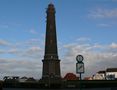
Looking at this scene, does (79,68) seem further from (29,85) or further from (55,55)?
(55,55)

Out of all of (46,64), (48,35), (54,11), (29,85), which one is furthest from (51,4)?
(29,85)

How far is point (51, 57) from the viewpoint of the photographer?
348ft

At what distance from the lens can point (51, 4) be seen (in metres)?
113

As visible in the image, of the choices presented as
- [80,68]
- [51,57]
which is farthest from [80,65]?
[51,57]

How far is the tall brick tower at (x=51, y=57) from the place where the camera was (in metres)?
106

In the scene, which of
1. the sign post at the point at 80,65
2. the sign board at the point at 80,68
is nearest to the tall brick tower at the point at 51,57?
the sign post at the point at 80,65

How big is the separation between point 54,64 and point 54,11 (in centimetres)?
1829

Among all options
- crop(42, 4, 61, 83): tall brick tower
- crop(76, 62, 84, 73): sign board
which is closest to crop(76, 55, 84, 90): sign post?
crop(76, 62, 84, 73): sign board

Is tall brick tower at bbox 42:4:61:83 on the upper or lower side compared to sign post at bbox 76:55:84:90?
upper

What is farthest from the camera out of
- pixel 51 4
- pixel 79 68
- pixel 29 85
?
pixel 51 4

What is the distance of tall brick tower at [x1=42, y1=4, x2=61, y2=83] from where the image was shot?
106 meters

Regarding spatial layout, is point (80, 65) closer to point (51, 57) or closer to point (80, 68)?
point (80, 68)

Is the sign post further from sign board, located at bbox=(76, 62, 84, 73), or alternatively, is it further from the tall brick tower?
the tall brick tower

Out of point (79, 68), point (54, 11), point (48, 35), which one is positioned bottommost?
point (79, 68)
